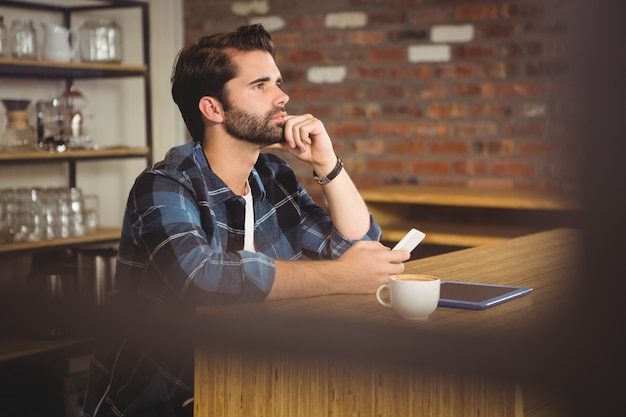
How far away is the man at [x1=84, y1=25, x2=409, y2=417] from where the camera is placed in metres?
1.21

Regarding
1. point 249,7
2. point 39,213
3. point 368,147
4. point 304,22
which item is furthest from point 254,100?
point 249,7

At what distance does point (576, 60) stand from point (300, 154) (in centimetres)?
145

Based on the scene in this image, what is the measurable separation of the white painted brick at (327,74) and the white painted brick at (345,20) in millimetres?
166

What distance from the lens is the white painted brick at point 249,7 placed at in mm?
3705

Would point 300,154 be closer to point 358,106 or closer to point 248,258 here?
point 248,258

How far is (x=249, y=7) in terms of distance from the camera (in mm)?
3732

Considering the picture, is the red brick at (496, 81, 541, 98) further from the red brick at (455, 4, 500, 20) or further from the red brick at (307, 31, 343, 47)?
the red brick at (307, 31, 343, 47)

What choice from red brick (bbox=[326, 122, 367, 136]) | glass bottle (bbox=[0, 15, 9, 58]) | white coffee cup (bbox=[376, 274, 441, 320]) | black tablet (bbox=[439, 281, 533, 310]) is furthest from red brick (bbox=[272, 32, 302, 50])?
white coffee cup (bbox=[376, 274, 441, 320])

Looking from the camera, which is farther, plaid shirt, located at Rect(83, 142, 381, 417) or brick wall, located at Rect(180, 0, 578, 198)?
brick wall, located at Rect(180, 0, 578, 198)

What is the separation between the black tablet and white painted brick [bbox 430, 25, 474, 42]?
2.11m

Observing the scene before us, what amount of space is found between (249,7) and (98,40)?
0.76 meters

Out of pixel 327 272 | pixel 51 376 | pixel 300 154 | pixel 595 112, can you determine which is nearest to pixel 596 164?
pixel 595 112

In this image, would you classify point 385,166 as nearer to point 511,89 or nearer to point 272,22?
point 511,89

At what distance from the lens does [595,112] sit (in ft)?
0.44
